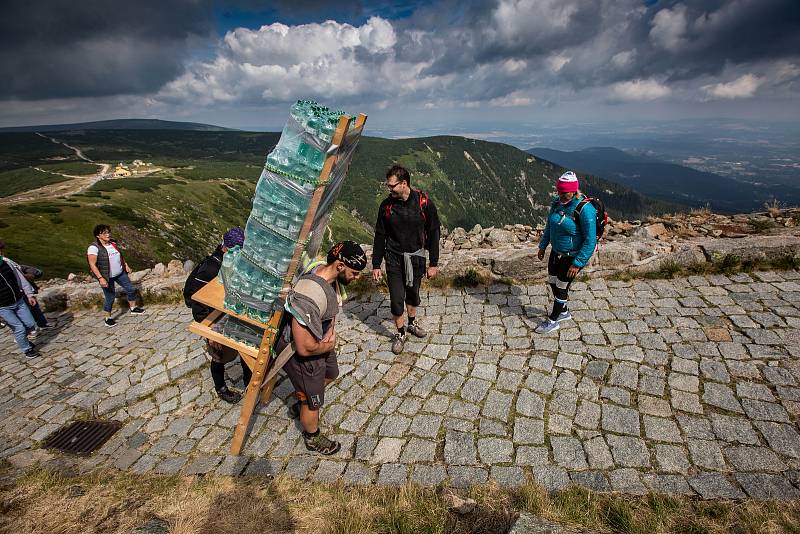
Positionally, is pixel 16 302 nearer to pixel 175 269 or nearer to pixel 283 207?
pixel 175 269

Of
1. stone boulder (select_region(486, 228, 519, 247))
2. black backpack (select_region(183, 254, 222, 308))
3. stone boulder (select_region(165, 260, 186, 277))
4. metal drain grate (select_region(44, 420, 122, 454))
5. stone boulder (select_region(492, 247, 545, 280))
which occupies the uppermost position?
black backpack (select_region(183, 254, 222, 308))

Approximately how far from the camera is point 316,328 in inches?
142

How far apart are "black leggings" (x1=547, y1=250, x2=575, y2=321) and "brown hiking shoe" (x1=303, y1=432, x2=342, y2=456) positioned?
401cm

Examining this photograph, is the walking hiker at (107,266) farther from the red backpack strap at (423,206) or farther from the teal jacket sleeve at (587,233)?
the teal jacket sleeve at (587,233)

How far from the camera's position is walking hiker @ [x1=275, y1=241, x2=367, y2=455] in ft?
11.9

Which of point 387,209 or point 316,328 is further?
point 387,209

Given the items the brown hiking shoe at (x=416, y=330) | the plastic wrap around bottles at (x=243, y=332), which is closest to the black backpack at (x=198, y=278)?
the plastic wrap around bottles at (x=243, y=332)

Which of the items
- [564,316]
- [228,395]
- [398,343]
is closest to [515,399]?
[398,343]

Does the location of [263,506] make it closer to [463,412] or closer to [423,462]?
[423,462]

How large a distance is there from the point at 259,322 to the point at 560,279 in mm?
A: 4688

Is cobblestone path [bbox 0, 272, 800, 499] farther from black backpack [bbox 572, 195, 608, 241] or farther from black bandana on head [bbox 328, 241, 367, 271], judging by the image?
black bandana on head [bbox 328, 241, 367, 271]

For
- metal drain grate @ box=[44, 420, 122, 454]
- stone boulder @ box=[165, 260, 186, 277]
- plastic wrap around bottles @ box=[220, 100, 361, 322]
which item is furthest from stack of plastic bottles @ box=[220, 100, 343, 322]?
stone boulder @ box=[165, 260, 186, 277]

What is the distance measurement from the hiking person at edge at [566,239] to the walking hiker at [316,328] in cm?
349

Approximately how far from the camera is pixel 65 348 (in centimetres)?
808
